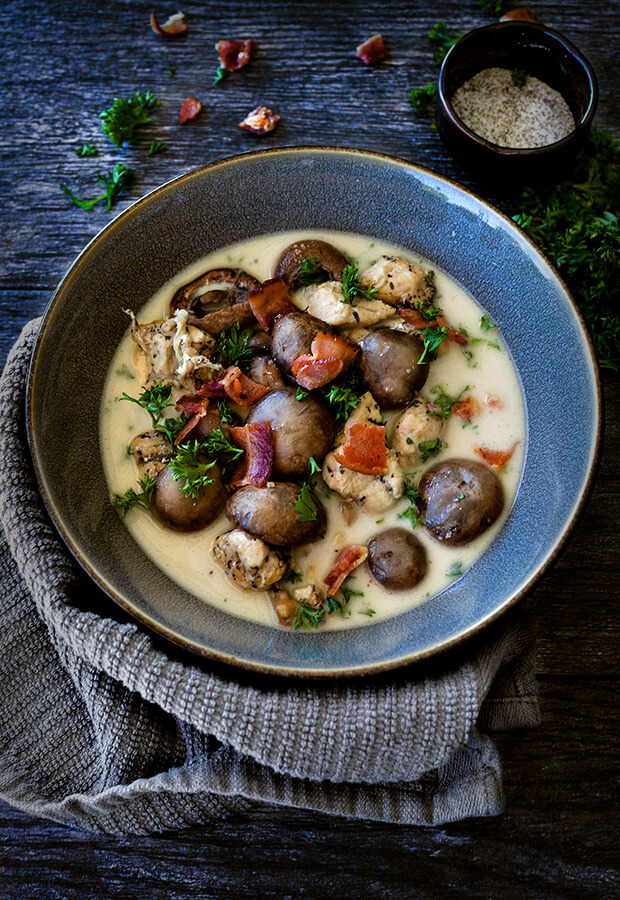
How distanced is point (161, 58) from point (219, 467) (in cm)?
179

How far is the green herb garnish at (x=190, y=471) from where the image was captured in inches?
92.7

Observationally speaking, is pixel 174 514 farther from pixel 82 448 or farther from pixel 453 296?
pixel 453 296

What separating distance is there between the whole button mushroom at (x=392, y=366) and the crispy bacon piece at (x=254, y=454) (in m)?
0.39

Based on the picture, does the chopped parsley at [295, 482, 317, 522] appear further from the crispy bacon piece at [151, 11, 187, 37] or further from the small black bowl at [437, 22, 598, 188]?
the crispy bacon piece at [151, 11, 187, 37]

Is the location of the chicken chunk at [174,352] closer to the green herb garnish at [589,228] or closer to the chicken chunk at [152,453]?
the chicken chunk at [152,453]

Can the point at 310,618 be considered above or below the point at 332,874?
above

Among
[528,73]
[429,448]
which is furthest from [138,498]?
[528,73]

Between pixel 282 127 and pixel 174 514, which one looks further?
pixel 282 127

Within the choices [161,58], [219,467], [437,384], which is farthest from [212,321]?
[161,58]

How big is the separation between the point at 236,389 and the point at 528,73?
171cm

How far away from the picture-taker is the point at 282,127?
3.05 metres

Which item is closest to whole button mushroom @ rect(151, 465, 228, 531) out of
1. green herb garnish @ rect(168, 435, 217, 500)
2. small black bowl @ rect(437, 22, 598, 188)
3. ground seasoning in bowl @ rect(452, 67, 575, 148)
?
green herb garnish @ rect(168, 435, 217, 500)

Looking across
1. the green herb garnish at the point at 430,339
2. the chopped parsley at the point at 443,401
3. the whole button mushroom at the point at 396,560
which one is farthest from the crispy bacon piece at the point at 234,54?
the whole button mushroom at the point at 396,560

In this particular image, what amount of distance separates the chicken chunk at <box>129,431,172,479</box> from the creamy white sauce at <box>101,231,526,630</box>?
8 centimetres
